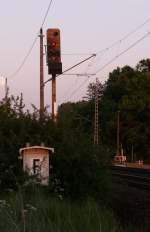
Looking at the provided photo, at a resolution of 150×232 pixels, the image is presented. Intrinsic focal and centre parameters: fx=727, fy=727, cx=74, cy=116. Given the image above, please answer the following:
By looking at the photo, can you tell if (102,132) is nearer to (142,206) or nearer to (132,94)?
(132,94)

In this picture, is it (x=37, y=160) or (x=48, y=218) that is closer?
(x=48, y=218)

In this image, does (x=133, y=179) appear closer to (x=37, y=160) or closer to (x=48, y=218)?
(x=37, y=160)

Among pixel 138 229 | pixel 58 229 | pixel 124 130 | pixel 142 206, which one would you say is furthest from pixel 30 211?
pixel 124 130

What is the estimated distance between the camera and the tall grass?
10.8m

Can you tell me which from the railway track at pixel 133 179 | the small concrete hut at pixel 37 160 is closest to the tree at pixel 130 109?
the railway track at pixel 133 179

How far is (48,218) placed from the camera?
12.3 m

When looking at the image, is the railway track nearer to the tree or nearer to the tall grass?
the tall grass

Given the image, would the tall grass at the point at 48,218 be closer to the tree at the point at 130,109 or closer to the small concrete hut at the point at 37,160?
the small concrete hut at the point at 37,160

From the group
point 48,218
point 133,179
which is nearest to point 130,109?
point 133,179

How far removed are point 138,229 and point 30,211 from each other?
3.79 meters

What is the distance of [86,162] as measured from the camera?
2000cm

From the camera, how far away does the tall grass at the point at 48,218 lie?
35.3 feet

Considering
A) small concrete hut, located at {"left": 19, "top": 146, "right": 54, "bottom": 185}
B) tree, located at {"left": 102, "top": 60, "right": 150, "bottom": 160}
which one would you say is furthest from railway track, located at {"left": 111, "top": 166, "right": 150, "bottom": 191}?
tree, located at {"left": 102, "top": 60, "right": 150, "bottom": 160}

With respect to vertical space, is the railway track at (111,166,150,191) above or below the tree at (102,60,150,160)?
below
